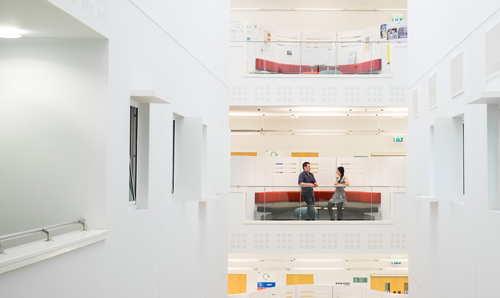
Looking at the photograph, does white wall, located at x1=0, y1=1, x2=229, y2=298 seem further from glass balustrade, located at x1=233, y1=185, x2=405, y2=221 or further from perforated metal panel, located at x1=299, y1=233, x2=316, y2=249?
perforated metal panel, located at x1=299, y1=233, x2=316, y2=249

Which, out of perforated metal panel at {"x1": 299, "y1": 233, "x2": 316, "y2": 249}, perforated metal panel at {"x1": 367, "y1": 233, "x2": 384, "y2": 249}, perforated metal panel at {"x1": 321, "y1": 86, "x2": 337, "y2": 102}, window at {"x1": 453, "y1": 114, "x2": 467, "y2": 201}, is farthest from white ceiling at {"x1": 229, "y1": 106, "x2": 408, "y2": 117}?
window at {"x1": 453, "y1": 114, "x2": 467, "y2": 201}

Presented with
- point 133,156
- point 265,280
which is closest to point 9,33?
point 133,156

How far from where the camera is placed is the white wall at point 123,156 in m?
4.42

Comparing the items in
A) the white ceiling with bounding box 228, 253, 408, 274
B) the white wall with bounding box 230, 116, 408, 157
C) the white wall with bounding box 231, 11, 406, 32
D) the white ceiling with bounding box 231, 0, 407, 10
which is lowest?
the white ceiling with bounding box 228, 253, 408, 274

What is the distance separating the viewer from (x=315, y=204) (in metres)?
14.8

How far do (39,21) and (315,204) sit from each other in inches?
457

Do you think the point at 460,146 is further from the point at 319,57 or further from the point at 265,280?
the point at 265,280

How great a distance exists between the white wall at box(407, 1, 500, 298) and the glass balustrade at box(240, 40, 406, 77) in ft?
13.4

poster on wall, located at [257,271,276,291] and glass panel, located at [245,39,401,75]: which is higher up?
glass panel, located at [245,39,401,75]

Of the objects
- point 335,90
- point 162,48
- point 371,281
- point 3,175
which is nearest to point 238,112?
point 335,90

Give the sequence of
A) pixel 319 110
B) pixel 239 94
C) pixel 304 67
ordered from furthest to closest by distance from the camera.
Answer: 1. pixel 319 110
2. pixel 304 67
3. pixel 239 94

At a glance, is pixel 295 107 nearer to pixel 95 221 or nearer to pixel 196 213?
pixel 196 213

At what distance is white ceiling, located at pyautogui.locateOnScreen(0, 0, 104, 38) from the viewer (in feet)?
12.1

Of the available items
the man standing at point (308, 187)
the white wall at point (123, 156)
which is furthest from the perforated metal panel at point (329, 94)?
the white wall at point (123, 156)
